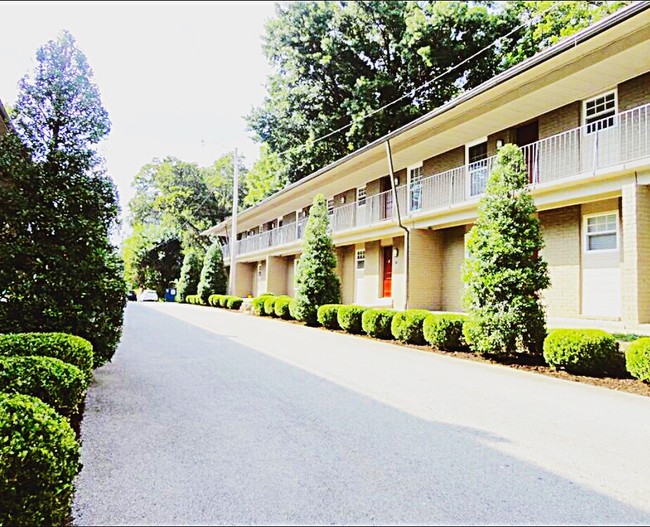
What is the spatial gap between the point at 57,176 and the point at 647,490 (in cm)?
730

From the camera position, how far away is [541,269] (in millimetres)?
9773

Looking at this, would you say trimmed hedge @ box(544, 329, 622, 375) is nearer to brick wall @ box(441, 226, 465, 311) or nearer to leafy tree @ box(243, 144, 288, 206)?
brick wall @ box(441, 226, 465, 311)

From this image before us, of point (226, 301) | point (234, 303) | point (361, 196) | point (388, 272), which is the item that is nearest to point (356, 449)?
point (388, 272)

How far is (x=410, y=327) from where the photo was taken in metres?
12.2

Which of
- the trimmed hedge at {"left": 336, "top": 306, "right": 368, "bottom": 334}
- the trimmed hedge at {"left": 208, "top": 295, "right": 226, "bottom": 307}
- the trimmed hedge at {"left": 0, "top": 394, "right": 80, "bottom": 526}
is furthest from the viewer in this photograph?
the trimmed hedge at {"left": 208, "top": 295, "right": 226, "bottom": 307}

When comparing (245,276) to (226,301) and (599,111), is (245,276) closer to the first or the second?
(226,301)

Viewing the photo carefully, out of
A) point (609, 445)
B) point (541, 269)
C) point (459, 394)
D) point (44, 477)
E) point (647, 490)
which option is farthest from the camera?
point (541, 269)

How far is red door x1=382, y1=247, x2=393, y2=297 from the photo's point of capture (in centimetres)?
2084

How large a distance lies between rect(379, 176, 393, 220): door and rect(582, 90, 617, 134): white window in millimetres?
8113

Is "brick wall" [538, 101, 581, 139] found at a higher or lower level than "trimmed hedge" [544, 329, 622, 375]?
higher

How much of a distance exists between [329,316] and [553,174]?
297 inches

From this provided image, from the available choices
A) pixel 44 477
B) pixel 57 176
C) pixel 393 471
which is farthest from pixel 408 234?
pixel 44 477

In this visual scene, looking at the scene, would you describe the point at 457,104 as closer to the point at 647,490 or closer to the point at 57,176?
the point at 57,176

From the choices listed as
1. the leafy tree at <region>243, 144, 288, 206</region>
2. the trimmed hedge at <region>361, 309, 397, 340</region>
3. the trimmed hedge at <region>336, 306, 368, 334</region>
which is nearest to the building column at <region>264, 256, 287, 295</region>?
the leafy tree at <region>243, 144, 288, 206</region>
